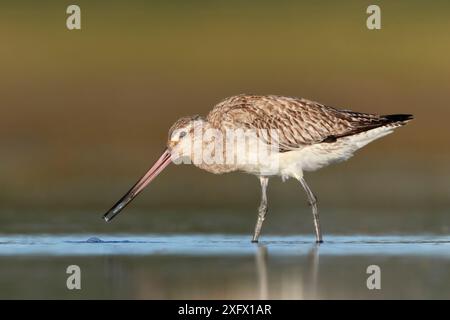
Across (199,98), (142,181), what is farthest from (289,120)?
(199,98)

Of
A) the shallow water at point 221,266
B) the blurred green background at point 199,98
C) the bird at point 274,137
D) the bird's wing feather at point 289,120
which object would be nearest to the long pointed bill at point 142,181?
the bird at point 274,137

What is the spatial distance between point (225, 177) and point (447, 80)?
23.2 feet

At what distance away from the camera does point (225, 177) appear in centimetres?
1906

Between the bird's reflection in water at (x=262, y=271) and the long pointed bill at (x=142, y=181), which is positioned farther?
the long pointed bill at (x=142, y=181)

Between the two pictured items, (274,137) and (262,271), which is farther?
(274,137)

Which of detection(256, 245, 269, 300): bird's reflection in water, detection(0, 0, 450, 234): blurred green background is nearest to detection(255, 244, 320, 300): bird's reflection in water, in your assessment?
→ detection(256, 245, 269, 300): bird's reflection in water

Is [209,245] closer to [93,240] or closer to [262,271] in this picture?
[93,240]

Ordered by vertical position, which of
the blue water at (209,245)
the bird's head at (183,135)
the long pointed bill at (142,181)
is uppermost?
the bird's head at (183,135)

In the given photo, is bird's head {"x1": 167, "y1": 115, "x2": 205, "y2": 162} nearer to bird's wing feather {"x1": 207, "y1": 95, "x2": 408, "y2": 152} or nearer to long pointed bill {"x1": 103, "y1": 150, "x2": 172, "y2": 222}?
long pointed bill {"x1": 103, "y1": 150, "x2": 172, "y2": 222}

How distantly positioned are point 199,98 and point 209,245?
10259 mm

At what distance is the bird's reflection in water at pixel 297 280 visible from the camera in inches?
389

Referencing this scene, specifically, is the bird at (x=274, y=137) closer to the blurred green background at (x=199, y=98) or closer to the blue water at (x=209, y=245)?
the blue water at (x=209, y=245)

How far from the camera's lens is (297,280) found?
34.1ft

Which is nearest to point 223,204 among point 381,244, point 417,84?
point 381,244
